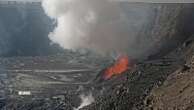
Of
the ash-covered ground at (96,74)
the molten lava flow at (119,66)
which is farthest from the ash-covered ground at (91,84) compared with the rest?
the molten lava flow at (119,66)

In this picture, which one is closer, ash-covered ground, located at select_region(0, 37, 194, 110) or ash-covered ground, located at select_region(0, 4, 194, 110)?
ash-covered ground, located at select_region(0, 37, 194, 110)

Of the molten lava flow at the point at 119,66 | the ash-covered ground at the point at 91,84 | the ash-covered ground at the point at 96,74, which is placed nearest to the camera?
the ash-covered ground at the point at 91,84

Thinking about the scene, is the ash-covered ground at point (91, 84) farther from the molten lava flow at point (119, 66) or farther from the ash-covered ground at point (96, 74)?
the molten lava flow at point (119, 66)

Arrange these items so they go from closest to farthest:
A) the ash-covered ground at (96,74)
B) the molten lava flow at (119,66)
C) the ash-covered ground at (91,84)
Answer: the ash-covered ground at (91,84) < the ash-covered ground at (96,74) < the molten lava flow at (119,66)

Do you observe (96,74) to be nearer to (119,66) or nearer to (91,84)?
(119,66)

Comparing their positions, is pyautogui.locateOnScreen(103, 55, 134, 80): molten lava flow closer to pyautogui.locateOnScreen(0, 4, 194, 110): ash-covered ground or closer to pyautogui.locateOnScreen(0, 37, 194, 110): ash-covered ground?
pyautogui.locateOnScreen(0, 4, 194, 110): ash-covered ground

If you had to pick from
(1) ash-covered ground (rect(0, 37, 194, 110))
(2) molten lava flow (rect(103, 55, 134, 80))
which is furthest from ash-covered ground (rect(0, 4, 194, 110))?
(2) molten lava flow (rect(103, 55, 134, 80))

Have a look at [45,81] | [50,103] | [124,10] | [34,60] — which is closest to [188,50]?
[50,103]

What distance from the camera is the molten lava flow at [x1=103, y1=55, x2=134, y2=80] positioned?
111 m

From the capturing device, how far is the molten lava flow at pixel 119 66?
111363 mm

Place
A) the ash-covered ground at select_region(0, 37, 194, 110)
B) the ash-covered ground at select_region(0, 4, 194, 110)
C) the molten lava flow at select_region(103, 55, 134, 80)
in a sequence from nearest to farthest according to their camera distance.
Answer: the ash-covered ground at select_region(0, 37, 194, 110)
the ash-covered ground at select_region(0, 4, 194, 110)
the molten lava flow at select_region(103, 55, 134, 80)

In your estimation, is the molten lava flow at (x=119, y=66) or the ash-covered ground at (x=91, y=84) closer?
the ash-covered ground at (x=91, y=84)

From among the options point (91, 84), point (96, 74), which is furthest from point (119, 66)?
point (96, 74)

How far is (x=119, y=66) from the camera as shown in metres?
117
